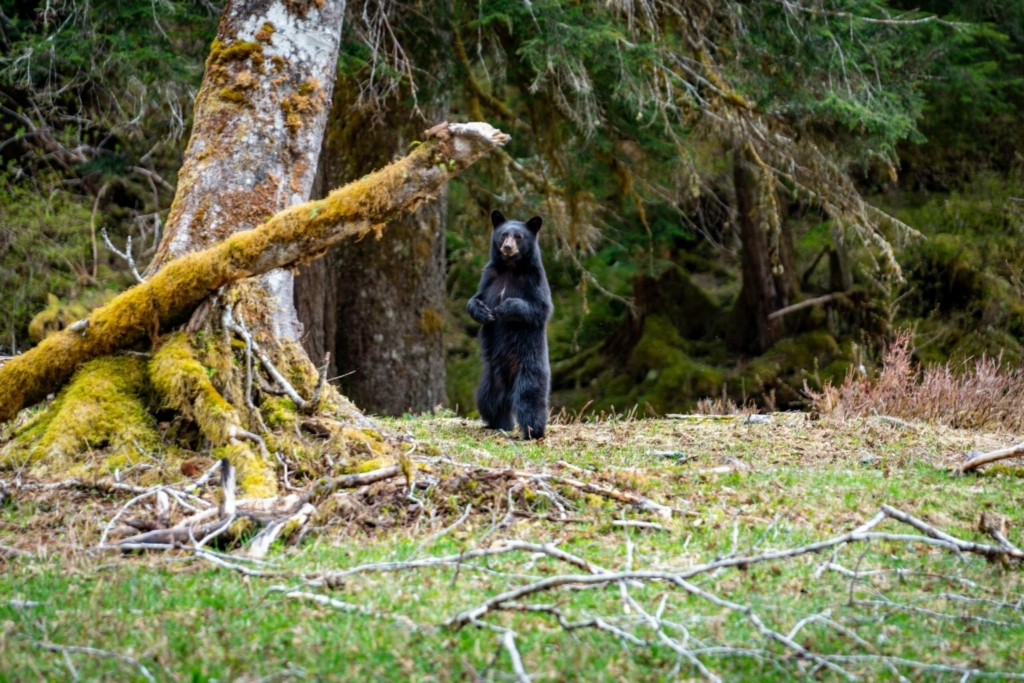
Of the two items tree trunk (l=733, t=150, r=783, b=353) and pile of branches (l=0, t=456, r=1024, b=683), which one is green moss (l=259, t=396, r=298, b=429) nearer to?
pile of branches (l=0, t=456, r=1024, b=683)

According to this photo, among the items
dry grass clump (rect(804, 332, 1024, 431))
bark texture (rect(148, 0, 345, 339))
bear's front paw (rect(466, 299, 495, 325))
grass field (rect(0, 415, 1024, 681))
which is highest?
bark texture (rect(148, 0, 345, 339))

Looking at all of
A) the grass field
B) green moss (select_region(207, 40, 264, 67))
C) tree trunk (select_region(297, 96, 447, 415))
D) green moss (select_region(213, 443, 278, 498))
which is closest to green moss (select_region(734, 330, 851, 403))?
tree trunk (select_region(297, 96, 447, 415))

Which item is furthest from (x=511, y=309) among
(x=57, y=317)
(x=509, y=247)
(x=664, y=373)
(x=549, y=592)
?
(x=664, y=373)

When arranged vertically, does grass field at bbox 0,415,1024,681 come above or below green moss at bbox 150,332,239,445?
below

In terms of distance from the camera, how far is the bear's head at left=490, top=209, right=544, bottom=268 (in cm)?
856

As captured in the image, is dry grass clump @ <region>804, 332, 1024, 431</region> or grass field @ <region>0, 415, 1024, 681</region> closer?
grass field @ <region>0, 415, 1024, 681</region>

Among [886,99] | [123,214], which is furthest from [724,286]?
[123,214]

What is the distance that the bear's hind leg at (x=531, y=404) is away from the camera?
8.29 m

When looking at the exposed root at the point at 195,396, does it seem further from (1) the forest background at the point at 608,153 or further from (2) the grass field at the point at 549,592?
(1) the forest background at the point at 608,153

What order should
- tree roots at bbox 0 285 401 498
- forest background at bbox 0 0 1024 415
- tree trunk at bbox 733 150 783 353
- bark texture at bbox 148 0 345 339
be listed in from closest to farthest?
tree roots at bbox 0 285 401 498 < bark texture at bbox 148 0 345 339 < forest background at bbox 0 0 1024 415 < tree trunk at bbox 733 150 783 353

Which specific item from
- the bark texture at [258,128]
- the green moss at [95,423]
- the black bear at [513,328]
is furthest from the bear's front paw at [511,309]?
the green moss at [95,423]

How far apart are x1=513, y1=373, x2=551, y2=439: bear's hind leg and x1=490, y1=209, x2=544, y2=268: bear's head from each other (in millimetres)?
1014

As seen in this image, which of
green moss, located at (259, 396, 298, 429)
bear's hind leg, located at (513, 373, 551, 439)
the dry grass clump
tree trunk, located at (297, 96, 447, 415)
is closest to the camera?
green moss, located at (259, 396, 298, 429)

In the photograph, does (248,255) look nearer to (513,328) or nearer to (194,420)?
(194,420)
